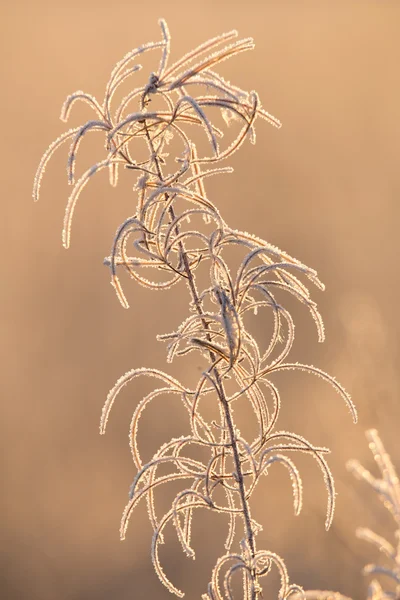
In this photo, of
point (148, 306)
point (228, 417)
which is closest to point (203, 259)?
point (228, 417)

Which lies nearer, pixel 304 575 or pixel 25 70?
pixel 304 575

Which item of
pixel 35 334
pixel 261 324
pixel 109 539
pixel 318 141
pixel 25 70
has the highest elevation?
pixel 25 70

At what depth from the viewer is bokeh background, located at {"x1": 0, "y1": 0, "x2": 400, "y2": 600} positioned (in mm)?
9591

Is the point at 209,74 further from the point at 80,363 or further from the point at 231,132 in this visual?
the point at 231,132

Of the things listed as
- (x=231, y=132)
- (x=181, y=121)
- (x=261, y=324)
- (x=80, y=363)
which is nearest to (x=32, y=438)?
(x=80, y=363)

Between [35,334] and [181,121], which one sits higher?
[35,334]

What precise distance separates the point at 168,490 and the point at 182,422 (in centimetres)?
97

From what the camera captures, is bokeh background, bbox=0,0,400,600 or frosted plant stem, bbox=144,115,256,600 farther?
bokeh background, bbox=0,0,400,600

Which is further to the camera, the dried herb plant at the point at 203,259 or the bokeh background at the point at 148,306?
the bokeh background at the point at 148,306

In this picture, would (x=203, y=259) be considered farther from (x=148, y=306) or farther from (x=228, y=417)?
(x=148, y=306)

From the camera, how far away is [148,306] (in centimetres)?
1188

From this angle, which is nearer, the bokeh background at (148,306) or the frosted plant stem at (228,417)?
the frosted plant stem at (228,417)

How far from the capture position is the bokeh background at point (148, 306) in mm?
9591

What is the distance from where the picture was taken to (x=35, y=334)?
40.9 ft
